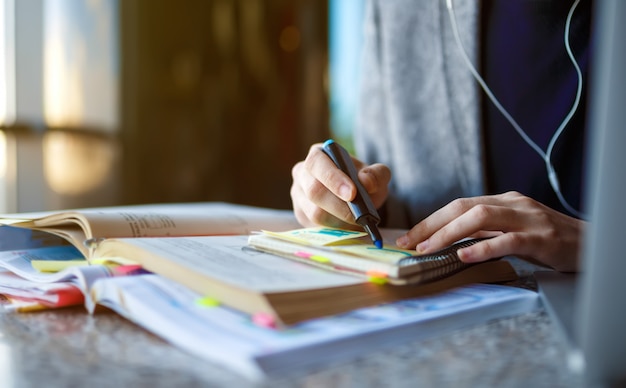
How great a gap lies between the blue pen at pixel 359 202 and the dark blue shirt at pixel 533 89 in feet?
1.06

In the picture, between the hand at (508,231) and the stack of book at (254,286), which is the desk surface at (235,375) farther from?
the hand at (508,231)

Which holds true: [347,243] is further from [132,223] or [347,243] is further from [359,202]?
[132,223]

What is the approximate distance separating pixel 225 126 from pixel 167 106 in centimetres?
31

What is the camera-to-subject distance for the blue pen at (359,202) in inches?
23.6

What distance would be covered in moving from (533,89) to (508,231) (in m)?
0.44

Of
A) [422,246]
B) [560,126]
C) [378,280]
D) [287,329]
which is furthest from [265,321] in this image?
[560,126]

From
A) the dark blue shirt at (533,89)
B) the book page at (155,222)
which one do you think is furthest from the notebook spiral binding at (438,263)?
the dark blue shirt at (533,89)

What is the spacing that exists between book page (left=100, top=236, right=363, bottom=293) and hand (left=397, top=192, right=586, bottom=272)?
144 millimetres

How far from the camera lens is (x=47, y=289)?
0.49 m

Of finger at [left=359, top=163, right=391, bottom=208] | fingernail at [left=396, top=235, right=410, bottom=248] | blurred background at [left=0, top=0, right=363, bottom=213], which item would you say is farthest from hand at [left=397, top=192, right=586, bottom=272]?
blurred background at [left=0, top=0, right=363, bottom=213]

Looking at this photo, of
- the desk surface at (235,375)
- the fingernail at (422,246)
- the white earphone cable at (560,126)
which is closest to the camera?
the desk surface at (235,375)

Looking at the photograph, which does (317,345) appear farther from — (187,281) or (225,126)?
(225,126)

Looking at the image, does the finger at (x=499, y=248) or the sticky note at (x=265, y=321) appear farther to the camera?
the finger at (x=499, y=248)

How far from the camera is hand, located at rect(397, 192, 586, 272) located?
0.58 m
